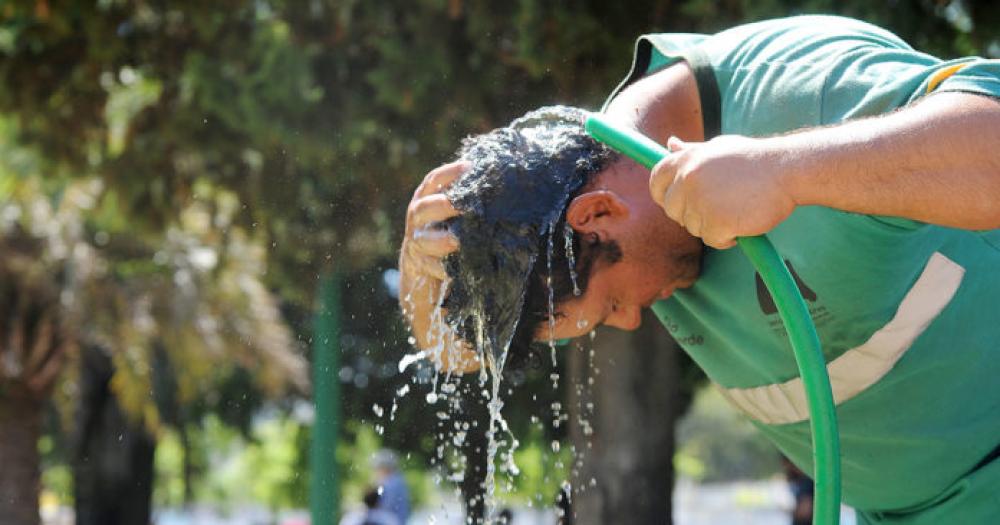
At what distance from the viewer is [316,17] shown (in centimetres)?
773

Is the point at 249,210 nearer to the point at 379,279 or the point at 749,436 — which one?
the point at 379,279

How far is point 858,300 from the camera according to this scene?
6.60 feet

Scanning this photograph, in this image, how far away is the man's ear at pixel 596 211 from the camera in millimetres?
2053

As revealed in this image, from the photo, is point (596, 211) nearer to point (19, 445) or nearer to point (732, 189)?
point (732, 189)

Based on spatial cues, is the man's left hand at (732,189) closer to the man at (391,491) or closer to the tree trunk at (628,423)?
the tree trunk at (628,423)

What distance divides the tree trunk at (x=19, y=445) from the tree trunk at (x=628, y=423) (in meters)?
4.24

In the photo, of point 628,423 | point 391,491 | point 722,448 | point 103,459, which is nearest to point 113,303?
point 391,491

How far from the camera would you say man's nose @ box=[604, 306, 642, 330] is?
224 centimetres

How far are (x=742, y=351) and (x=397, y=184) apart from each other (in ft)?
16.6

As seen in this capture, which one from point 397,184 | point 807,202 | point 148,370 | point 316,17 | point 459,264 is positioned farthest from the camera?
point 148,370

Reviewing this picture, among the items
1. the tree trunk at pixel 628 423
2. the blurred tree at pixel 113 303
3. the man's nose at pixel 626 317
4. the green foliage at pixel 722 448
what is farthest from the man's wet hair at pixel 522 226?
the green foliage at pixel 722 448

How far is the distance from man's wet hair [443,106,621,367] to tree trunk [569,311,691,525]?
203 inches

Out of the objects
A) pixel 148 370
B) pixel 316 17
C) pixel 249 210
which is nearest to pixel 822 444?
pixel 316 17

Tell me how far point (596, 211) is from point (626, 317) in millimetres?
271
